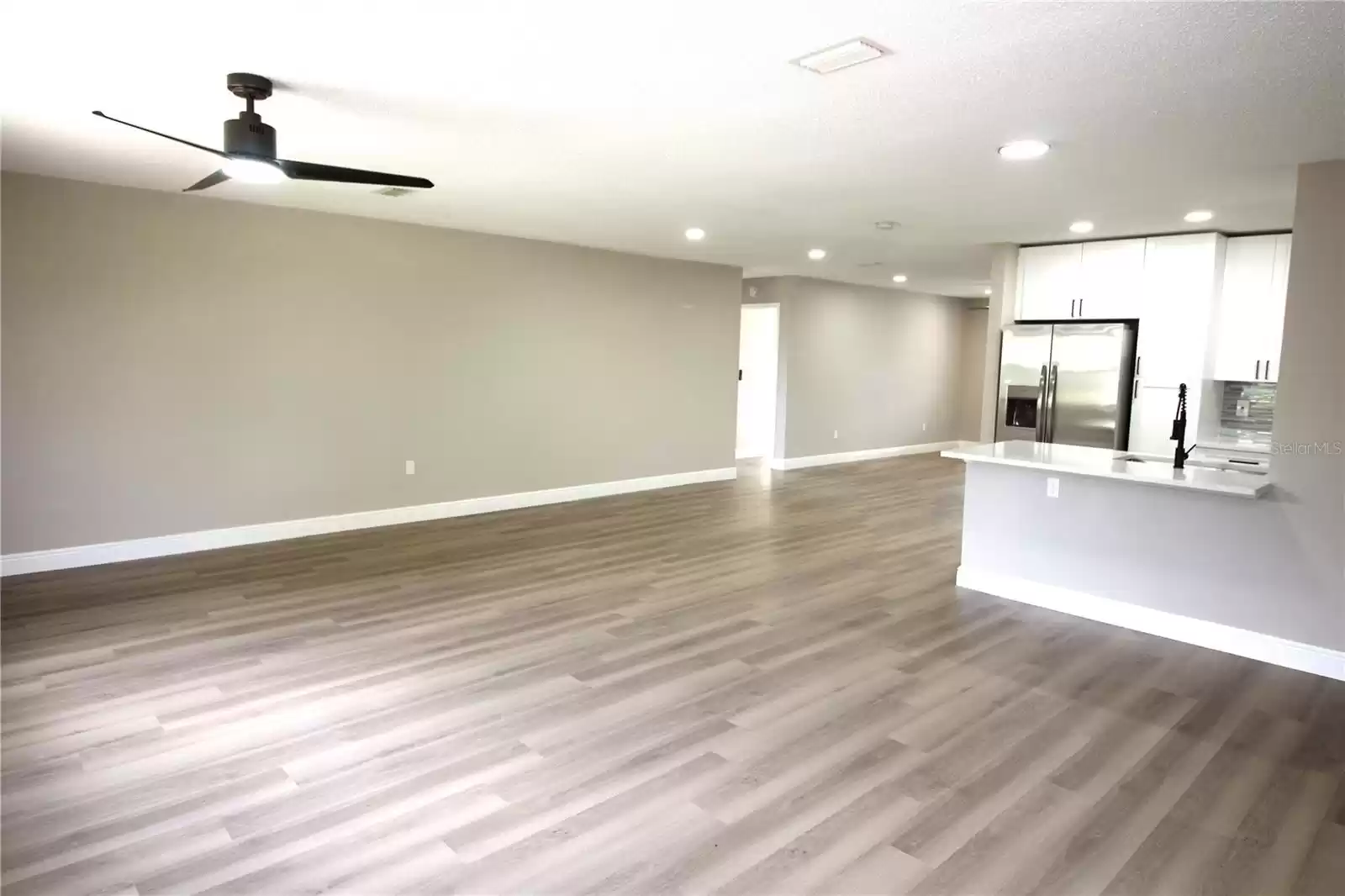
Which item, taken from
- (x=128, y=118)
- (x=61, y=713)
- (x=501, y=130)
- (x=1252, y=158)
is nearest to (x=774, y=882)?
(x=61, y=713)

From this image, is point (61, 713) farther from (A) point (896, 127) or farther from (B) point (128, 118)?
(A) point (896, 127)

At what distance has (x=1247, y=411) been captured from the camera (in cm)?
619

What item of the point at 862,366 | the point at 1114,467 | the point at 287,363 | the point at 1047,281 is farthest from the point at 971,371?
the point at 287,363

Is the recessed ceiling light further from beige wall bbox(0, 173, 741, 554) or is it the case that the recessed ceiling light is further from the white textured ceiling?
beige wall bbox(0, 173, 741, 554)

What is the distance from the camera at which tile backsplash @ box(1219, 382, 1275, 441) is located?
6109mm

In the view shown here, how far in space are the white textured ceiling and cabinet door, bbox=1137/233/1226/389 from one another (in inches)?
18.5

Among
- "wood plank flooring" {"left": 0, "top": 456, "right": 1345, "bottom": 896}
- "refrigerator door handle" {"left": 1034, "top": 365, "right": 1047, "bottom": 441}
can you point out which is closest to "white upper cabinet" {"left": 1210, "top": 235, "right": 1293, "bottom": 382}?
"refrigerator door handle" {"left": 1034, "top": 365, "right": 1047, "bottom": 441}

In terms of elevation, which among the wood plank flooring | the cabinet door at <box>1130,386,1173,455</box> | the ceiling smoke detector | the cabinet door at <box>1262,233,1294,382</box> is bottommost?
the wood plank flooring

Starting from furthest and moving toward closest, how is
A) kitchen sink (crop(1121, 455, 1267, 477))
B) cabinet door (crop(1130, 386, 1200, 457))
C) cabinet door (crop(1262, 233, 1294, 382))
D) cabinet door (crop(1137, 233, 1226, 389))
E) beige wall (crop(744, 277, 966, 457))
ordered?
beige wall (crop(744, 277, 966, 457))
cabinet door (crop(1130, 386, 1200, 457))
cabinet door (crop(1137, 233, 1226, 389))
cabinet door (crop(1262, 233, 1294, 382))
kitchen sink (crop(1121, 455, 1267, 477))

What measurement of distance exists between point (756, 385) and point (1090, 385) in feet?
19.1

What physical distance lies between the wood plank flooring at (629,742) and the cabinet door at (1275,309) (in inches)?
105

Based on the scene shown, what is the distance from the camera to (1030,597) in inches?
192

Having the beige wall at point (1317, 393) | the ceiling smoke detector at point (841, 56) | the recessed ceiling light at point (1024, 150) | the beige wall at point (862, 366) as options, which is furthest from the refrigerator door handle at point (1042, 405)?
the ceiling smoke detector at point (841, 56)

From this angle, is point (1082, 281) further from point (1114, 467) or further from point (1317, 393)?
point (1317, 393)
